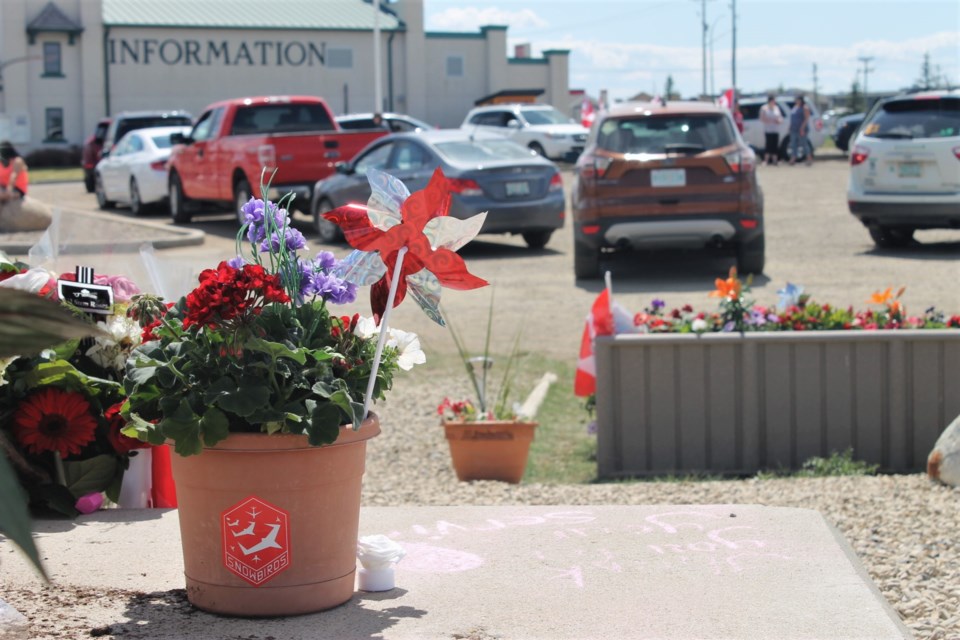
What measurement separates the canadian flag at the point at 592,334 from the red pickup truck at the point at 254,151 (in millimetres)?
9629

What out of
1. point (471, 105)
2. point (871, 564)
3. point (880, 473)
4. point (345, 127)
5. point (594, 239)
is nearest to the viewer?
point (871, 564)

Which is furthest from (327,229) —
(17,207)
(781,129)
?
(781,129)

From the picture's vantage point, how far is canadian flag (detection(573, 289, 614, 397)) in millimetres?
6750

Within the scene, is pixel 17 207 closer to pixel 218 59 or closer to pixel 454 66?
pixel 218 59

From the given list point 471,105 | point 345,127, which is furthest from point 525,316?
point 471,105

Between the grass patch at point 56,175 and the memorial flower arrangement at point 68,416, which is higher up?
the grass patch at point 56,175

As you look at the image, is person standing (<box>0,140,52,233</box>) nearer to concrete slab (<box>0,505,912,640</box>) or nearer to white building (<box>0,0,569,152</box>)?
concrete slab (<box>0,505,912,640</box>)

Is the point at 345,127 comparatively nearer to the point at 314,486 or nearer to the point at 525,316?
the point at 525,316

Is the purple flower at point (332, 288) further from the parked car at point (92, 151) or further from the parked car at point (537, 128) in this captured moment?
the parked car at point (537, 128)

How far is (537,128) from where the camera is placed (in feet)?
A: 99.8

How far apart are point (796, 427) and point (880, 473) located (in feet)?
1.69

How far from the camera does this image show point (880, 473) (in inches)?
258

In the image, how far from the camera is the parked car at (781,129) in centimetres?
3138

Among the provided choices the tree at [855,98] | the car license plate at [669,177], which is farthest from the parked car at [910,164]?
the tree at [855,98]
